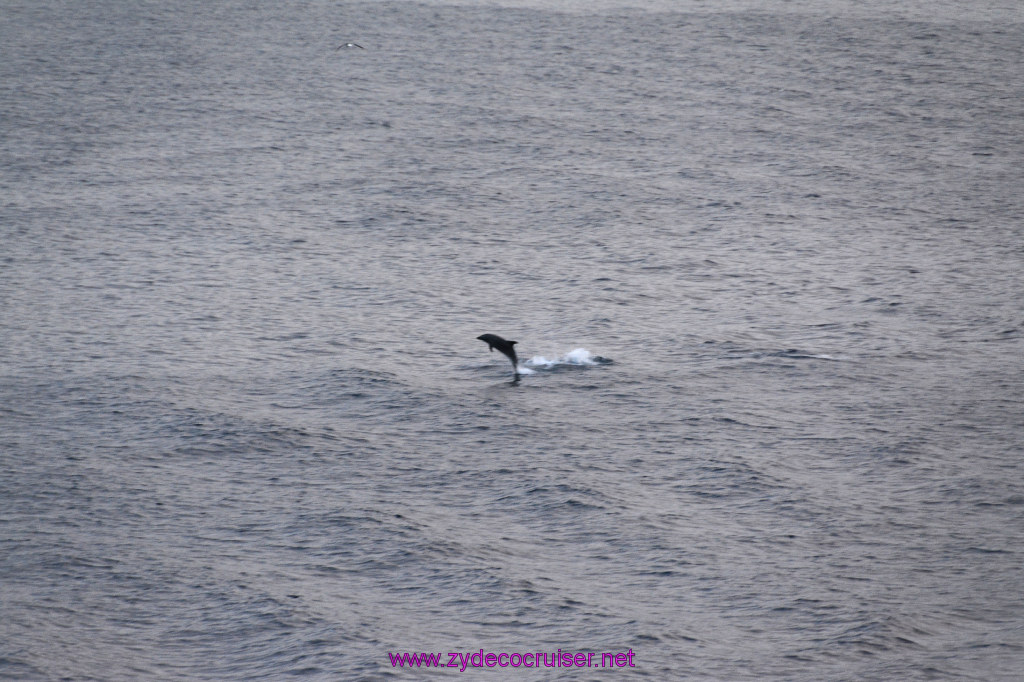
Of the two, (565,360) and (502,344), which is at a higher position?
(502,344)

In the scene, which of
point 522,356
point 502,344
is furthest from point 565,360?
point 502,344

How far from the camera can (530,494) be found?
29.3 meters

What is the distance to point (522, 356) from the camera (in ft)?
122

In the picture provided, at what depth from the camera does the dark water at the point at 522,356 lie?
2441 cm

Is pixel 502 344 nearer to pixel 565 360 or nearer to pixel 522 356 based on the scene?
pixel 522 356

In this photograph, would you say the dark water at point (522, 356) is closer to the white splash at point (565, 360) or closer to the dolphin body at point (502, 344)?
the white splash at point (565, 360)

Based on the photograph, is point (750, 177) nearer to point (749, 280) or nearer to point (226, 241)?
point (749, 280)

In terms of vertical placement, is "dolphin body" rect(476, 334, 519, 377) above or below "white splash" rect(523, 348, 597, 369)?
above

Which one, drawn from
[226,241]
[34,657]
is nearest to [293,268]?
[226,241]

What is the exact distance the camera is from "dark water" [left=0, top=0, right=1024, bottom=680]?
80.1 feet

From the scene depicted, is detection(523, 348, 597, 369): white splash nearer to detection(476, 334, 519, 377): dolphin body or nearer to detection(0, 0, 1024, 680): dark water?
detection(0, 0, 1024, 680): dark water

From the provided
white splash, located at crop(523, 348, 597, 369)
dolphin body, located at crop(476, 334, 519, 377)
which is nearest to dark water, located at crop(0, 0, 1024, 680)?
white splash, located at crop(523, 348, 597, 369)

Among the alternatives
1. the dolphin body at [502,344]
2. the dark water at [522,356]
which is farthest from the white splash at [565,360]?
the dolphin body at [502,344]

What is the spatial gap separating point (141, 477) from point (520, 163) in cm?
2834
